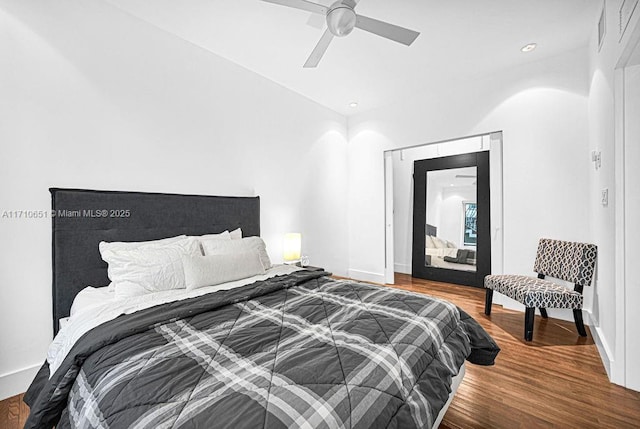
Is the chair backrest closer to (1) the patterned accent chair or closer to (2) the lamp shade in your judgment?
(1) the patterned accent chair

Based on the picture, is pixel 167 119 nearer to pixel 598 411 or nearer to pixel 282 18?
pixel 282 18

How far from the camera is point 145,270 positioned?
6.77 feet

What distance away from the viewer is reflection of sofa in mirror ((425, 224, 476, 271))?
451 cm

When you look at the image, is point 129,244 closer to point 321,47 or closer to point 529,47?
point 321,47

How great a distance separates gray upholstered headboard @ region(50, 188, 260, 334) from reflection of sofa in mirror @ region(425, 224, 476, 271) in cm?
356

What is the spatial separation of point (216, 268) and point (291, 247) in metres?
1.54

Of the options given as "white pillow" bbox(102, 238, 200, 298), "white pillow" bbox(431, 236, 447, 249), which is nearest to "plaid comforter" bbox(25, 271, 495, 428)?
"white pillow" bbox(102, 238, 200, 298)

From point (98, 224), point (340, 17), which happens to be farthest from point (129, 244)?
point (340, 17)

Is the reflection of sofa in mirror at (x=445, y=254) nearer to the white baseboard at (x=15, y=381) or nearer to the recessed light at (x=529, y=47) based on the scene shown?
the recessed light at (x=529, y=47)

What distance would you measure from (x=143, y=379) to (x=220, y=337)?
368 mm

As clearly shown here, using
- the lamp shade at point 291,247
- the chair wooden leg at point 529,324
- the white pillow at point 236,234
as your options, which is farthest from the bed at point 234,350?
the lamp shade at point 291,247

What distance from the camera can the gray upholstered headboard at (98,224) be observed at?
6.88ft

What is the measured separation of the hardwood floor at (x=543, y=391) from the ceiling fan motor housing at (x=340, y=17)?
253 centimetres

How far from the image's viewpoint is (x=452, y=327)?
171 centimetres
